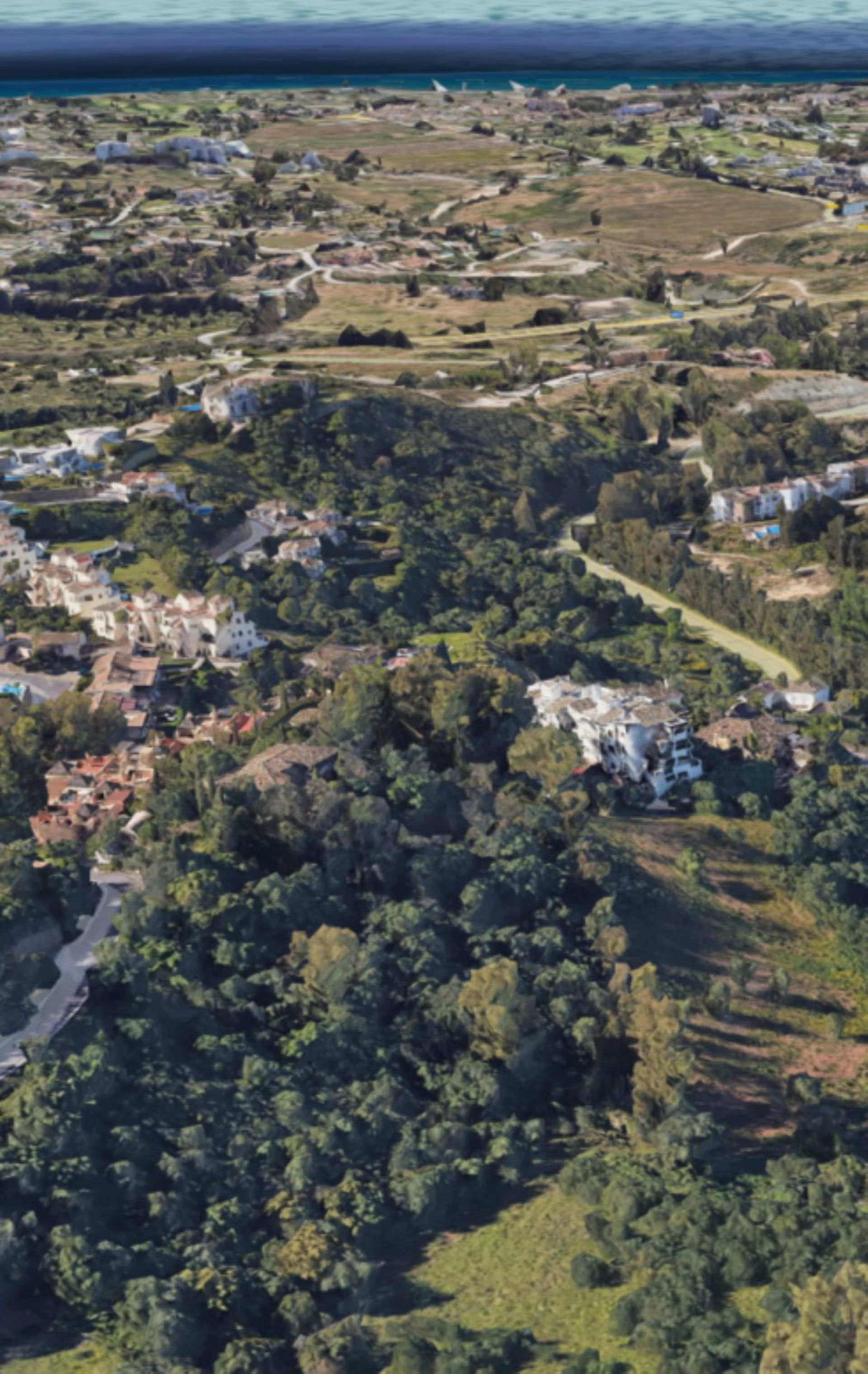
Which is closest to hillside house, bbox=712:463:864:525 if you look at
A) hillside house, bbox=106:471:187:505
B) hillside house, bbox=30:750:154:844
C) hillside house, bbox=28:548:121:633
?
hillside house, bbox=106:471:187:505

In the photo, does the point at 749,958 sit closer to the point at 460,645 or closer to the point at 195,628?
the point at 460,645

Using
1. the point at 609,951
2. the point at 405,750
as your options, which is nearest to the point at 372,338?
the point at 405,750

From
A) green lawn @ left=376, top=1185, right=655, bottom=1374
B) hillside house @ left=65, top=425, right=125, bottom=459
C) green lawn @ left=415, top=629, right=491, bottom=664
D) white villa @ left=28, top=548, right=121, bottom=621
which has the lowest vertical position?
green lawn @ left=376, top=1185, right=655, bottom=1374

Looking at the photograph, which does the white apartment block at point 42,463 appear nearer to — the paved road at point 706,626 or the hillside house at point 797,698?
the paved road at point 706,626

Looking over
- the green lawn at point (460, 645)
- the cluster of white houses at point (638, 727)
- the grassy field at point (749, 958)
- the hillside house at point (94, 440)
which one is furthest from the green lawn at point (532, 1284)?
the hillside house at point (94, 440)

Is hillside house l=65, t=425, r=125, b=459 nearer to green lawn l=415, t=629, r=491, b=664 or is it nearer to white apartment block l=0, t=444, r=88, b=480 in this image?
white apartment block l=0, t=444, r=88, b=480
